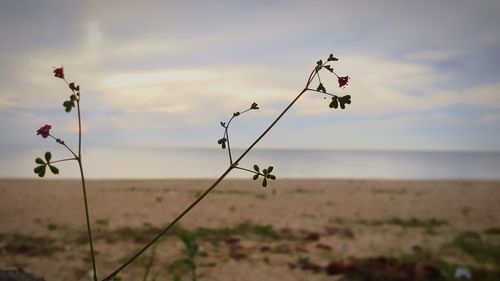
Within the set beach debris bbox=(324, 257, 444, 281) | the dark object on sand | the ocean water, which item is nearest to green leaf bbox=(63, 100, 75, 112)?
the dark object on sand

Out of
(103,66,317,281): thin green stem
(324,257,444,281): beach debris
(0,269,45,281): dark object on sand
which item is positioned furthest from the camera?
(324,257,444,281): beach debris

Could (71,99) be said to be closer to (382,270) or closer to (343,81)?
(343,81)

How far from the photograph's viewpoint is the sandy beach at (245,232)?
26.0ft

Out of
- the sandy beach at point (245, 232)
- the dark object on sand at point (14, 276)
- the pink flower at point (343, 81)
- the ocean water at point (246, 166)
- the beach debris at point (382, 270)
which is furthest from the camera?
the ocean water at point (246, 166)

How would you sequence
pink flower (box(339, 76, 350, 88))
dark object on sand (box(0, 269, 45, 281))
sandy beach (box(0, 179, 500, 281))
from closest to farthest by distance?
pink flower (box(339, 76, 350, 88)) → dark object on sand (box(0, 269, 45, 281)) → sandy beach (box(0, 179, 500, 281))

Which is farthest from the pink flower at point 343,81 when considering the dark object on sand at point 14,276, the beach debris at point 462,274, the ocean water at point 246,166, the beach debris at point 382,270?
the ocean water at point 246,166

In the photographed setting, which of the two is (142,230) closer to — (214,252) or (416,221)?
(214,252)

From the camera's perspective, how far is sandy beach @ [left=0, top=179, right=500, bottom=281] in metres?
7.93

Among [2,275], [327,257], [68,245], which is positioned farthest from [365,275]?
[68,245]

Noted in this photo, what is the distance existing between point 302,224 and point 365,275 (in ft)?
17.2

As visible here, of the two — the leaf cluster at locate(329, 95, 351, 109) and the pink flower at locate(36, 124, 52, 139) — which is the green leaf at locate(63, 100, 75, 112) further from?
the leaf cluster at locate(329, 95, 351, 109)

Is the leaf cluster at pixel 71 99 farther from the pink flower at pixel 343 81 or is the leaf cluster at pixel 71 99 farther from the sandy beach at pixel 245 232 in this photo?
the sandy beach at pixel 245 232

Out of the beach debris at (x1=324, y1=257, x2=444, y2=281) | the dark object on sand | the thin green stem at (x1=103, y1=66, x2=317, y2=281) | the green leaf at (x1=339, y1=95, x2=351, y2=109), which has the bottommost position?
the beach debris at (x1=324, y1=257, x2=444, y2=281)

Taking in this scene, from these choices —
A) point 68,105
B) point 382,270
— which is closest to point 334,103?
point 68,105
